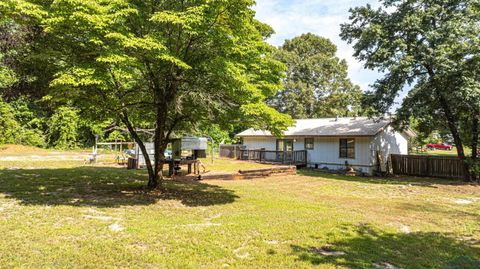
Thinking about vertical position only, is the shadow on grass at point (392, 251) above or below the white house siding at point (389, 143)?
below

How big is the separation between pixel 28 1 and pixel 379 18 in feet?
60.3

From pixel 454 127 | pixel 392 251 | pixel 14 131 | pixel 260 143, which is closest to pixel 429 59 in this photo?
pixel 454 127

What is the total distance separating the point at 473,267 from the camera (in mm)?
5008

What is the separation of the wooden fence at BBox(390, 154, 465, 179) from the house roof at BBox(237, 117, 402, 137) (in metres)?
2.57

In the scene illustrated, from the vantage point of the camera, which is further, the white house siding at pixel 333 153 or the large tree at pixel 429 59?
the white house siding at pixel 333 153

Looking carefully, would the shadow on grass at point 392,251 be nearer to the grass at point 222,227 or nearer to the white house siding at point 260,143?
the grass at point 222,227

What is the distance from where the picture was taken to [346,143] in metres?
23.5

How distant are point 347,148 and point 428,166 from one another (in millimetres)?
5223

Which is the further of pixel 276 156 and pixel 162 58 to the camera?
pixel 276 156

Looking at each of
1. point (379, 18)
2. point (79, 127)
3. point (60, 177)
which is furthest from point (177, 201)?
point (79, 127)

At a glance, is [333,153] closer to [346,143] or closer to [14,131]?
[346,143]

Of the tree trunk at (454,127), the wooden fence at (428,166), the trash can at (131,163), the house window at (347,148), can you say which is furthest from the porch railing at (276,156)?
the trash can at (131,163)

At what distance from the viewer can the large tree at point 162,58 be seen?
25.8 feet

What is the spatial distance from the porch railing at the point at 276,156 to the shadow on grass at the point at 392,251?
58.9ft
